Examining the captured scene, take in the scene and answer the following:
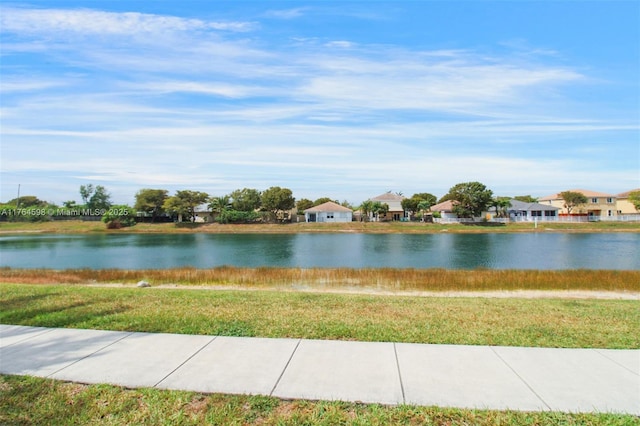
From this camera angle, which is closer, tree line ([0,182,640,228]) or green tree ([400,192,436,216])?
tree line ([0,182,640,228])

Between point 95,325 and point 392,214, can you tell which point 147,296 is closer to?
point 95,325

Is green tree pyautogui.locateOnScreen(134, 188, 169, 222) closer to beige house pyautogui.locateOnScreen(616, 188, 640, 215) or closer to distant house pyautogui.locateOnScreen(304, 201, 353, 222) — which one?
distant house pyautogui.locateOnScreen(304, 201, 353, 222)

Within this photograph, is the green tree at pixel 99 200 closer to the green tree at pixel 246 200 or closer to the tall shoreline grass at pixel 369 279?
the green tree at pixel 246 200

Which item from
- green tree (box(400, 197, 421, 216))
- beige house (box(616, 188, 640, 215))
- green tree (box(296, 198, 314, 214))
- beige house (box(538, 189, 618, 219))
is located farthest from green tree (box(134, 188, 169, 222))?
beige house (box(616, 188, 640, 215))

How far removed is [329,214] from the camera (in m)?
83.2

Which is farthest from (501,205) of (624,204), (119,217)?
(119,217)

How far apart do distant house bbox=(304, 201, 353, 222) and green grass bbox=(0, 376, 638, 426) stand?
7813 centimetres

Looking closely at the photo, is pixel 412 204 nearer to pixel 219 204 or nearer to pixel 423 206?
pixel 423 206

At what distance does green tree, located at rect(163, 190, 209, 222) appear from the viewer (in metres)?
81.8

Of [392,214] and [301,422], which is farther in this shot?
[392,214]

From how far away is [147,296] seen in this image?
9641 mm

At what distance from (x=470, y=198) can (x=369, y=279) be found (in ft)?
204

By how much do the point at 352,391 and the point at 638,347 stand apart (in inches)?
183

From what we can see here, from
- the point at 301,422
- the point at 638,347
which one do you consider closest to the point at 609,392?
the point at 638,347
